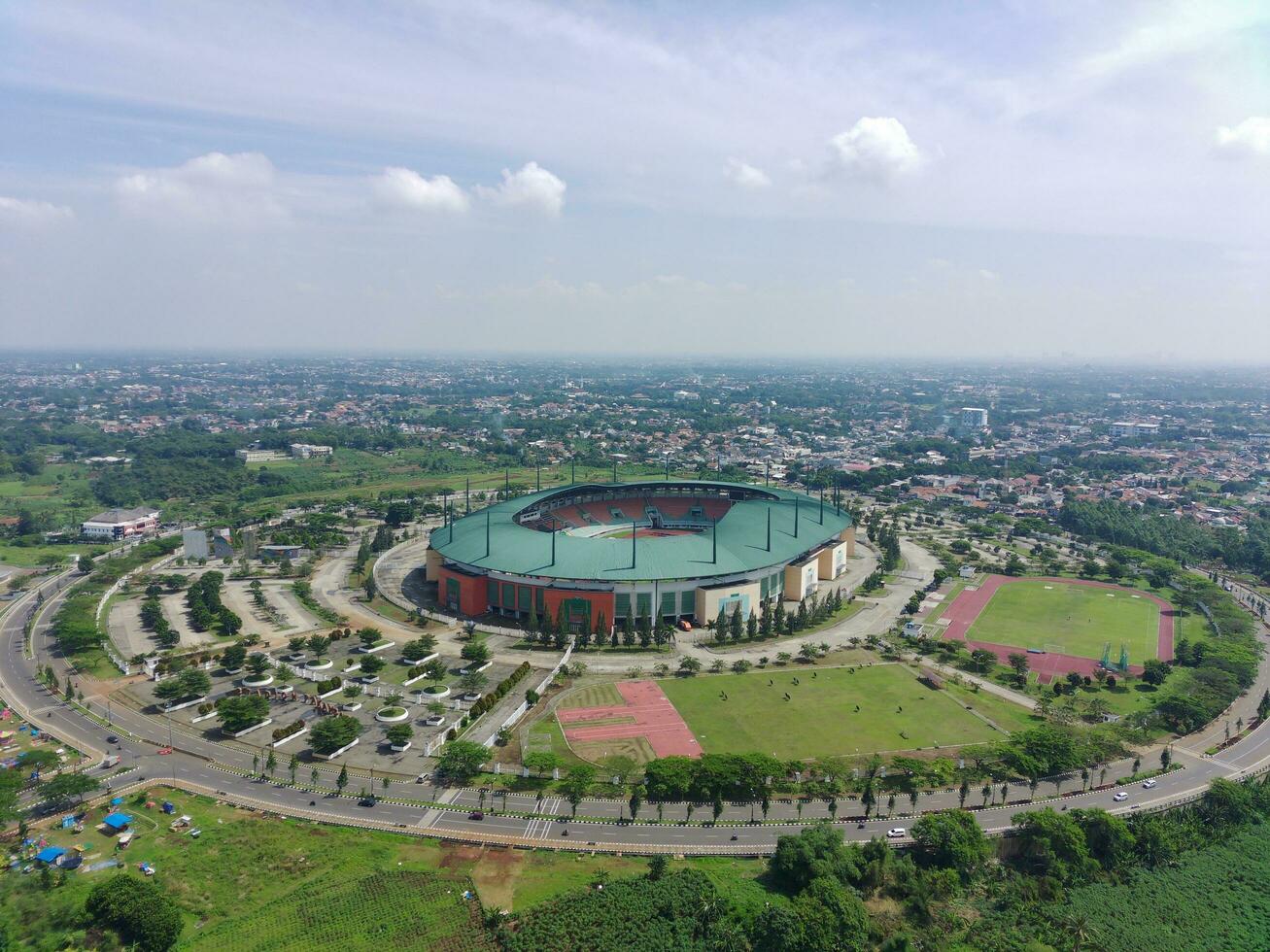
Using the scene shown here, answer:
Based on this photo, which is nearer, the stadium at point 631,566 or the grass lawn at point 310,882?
the grass lawn at point 310,882

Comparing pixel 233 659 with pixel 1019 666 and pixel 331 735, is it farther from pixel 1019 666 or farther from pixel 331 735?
pixel 1019 666

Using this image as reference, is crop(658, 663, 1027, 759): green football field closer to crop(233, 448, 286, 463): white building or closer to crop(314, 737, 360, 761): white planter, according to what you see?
crop(314, 737, 360, 761): white planter

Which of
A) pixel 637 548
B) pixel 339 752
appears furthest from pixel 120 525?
pixel 339 752

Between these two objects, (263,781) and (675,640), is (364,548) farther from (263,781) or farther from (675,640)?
(263,781)

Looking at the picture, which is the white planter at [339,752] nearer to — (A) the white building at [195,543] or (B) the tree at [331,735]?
(B) the tree at [331,735]

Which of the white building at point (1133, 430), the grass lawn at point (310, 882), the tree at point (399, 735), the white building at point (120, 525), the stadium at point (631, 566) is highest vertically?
the white building at point (1133, 430)

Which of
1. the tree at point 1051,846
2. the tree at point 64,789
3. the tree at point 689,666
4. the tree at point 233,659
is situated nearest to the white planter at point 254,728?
the tree at point 64,789
